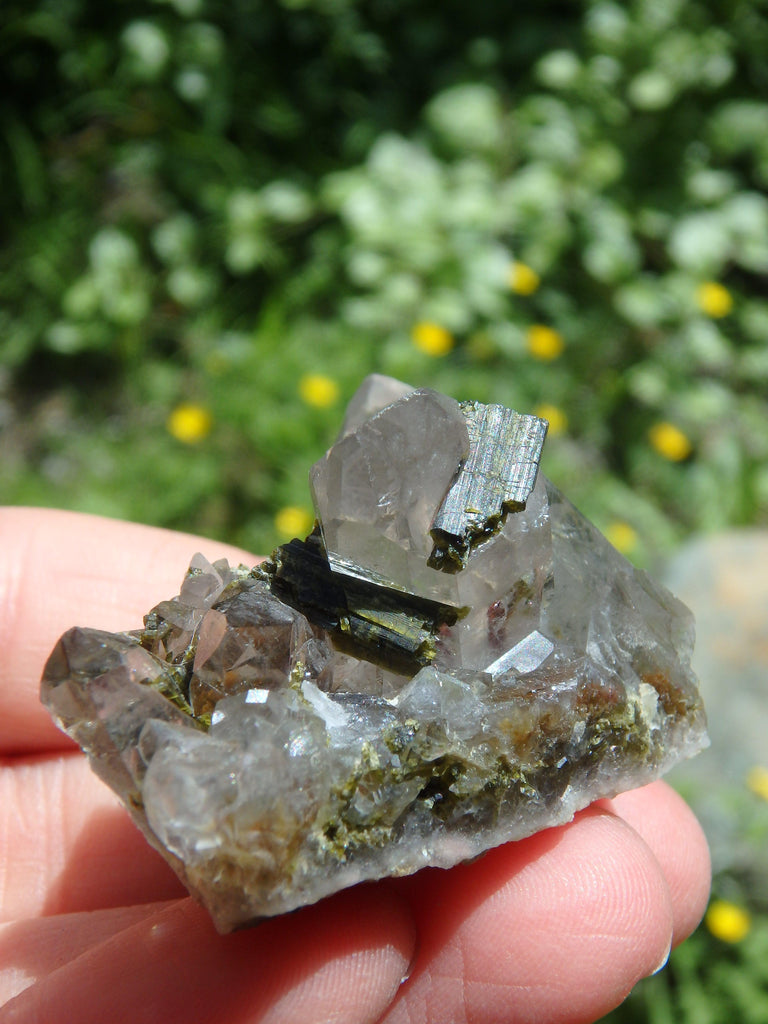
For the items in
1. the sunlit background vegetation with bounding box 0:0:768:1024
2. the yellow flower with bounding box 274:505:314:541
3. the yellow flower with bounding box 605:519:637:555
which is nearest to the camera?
the yellow flower with bounding box 274:505:314:541

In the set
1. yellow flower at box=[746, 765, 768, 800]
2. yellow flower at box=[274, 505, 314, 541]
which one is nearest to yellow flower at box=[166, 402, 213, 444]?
yellow flower at box=[274, 505, 314, 541]

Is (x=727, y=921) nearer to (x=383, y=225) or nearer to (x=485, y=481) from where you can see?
(x=485, y=481)

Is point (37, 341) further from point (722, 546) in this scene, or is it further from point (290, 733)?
point (290, 733)

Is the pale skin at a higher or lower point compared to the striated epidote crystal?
lower

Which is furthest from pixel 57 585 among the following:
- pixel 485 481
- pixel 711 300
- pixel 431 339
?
pixel 711 300

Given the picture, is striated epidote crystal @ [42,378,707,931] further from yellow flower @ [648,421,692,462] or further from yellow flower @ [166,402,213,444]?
yellow flower @ [648,421,692,462]

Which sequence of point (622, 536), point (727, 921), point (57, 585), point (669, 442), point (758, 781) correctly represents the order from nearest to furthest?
point (57, 585)
point (727, 921)
point (758, 781)
point (622, 536)
point (669, 442)

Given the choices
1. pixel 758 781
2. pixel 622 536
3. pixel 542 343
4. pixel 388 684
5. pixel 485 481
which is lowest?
pixel 758 781
